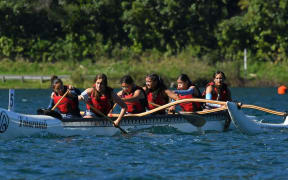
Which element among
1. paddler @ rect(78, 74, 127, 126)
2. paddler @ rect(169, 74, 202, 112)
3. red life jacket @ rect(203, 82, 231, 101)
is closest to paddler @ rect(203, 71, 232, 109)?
red life jacket @ rect(203, 82, 231, 101)

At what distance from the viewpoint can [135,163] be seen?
11.7m

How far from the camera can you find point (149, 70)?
136ft

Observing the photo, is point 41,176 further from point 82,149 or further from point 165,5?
point 165,5

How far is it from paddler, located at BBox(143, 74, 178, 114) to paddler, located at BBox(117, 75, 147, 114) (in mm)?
304

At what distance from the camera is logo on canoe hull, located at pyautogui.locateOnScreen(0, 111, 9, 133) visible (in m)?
13.5

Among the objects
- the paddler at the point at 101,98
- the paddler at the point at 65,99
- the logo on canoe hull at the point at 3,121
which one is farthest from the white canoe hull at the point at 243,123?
the logo on canoe hull at the point at 3,121

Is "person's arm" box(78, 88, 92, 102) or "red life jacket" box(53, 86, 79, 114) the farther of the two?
"red life jacket" box(53, 86, 79, 114)

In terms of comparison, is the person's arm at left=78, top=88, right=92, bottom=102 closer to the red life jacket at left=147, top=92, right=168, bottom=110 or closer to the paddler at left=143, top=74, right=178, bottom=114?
the paddler at left=143, top=74, right=178, bottom=114

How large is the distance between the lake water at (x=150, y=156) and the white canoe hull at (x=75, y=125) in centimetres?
15

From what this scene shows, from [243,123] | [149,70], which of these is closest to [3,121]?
[243,123]

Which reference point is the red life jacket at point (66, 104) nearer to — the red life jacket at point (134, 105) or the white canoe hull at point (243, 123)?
the red life jacket at point (134, 105)

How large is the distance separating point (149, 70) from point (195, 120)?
25.0 meters

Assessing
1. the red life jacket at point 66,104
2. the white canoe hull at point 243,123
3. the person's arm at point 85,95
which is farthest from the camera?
the white canoe hull at point 243,123

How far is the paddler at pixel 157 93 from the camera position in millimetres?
16062
